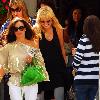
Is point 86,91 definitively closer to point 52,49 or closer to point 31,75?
point 52,49

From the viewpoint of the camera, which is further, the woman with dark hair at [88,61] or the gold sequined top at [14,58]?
the woman with dark hair at [88,61]

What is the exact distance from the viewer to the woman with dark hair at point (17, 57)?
732cm

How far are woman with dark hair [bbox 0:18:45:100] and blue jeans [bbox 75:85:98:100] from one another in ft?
2.33

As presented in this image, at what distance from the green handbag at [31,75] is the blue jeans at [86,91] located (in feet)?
2.21

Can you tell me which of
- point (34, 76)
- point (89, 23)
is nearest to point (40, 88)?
point (34, 76)

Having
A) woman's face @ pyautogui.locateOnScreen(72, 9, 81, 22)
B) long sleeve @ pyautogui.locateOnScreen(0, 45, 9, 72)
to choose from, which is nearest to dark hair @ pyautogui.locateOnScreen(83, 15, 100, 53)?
long sleeve @ pyautogui.locateOnScreen(0, 45, 9, 72)

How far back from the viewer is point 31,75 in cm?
729

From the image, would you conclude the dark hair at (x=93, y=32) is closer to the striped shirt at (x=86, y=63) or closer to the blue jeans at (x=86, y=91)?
the striped shirt at (x=86, y=63)

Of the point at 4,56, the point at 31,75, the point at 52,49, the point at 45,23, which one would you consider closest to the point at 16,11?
the point at 45,23

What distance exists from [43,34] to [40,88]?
2.91 feet

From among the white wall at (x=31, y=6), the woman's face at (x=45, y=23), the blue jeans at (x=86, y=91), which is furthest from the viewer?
the white wall at (x=31, y=6)

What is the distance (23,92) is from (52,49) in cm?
101

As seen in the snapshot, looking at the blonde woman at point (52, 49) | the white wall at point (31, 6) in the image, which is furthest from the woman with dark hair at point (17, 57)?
the white wall at point (31, 6)

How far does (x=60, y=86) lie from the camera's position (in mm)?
8086
